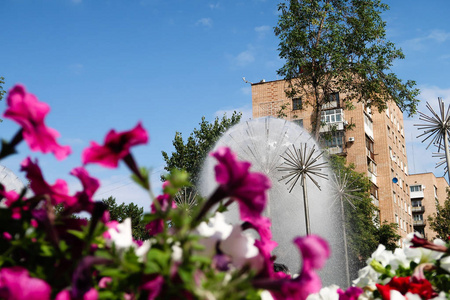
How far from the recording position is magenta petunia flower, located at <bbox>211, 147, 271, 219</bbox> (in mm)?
1023

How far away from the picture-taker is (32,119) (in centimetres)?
110

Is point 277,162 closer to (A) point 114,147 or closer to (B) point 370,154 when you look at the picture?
(A) point 114,147

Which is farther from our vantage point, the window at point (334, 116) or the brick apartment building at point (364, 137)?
the brick apartment building at point (364, 137)

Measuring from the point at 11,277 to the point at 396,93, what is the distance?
990 inches

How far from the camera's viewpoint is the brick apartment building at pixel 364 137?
152 feet

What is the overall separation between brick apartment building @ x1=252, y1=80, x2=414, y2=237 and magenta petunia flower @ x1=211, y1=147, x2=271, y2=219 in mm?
42376

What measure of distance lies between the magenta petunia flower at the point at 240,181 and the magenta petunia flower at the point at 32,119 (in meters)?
0.38

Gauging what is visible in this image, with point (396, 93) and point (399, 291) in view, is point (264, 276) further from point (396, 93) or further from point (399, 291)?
point (396, 93)

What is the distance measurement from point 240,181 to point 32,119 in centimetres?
48

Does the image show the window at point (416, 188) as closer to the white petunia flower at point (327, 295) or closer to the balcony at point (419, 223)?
the balcony at point (419, 223)

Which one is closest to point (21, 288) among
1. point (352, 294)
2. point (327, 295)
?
point (352, 294)

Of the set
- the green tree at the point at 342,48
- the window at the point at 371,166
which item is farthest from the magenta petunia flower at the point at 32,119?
the window at the point at 371,166

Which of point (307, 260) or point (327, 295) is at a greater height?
point (307, 260)

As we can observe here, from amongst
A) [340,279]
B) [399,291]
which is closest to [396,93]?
[340,279]
